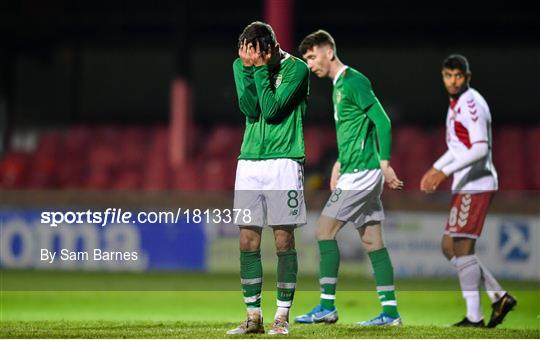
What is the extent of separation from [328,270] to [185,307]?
8.83ft

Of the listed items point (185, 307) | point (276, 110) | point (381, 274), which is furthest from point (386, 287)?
point (185, 307)

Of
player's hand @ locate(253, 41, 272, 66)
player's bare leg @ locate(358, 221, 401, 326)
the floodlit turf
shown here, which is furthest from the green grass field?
player's hand @ locate(253, 41, 272, 66)

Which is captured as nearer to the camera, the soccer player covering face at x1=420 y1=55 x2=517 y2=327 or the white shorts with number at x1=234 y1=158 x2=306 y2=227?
the white shorts with number at x1=234 y1=158 x2=306 y2=227

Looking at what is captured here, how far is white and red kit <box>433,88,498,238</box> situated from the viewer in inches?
297

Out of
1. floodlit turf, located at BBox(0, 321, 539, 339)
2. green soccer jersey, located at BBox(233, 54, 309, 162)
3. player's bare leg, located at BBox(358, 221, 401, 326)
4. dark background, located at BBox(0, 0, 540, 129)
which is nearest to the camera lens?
green soccer jersey, located at BBox(233, 54, 309, 162)

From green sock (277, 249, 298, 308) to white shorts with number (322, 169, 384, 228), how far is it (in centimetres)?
91

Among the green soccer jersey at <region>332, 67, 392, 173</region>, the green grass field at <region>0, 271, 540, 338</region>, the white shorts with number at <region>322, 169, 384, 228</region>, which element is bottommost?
the green grass field at <region>0, 271, 540, 338</region>

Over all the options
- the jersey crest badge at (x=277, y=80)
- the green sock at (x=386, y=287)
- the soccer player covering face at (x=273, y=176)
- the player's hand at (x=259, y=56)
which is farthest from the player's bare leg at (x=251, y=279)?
the green sock at (x=386, y=287)

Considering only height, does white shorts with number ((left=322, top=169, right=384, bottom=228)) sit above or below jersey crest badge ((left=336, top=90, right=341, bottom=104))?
below

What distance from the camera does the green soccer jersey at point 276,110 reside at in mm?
6430

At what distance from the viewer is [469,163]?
24.8 ft

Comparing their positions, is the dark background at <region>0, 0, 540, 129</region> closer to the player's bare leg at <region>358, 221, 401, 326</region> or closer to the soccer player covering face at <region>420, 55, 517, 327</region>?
the soccer player covering face at <region>420, 55, 517, 327</region>

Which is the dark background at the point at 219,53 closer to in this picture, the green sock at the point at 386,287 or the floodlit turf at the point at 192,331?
the green sock at the point at 386,287

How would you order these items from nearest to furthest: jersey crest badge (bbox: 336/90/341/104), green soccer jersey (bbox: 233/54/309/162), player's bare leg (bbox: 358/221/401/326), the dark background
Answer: green soccer jersey (bbox: 233/54/309/162) → player's bare leg (bbox: 358/221/401/326) → jersey crest badge (bbox: 336/90/341/104) → the dark background
